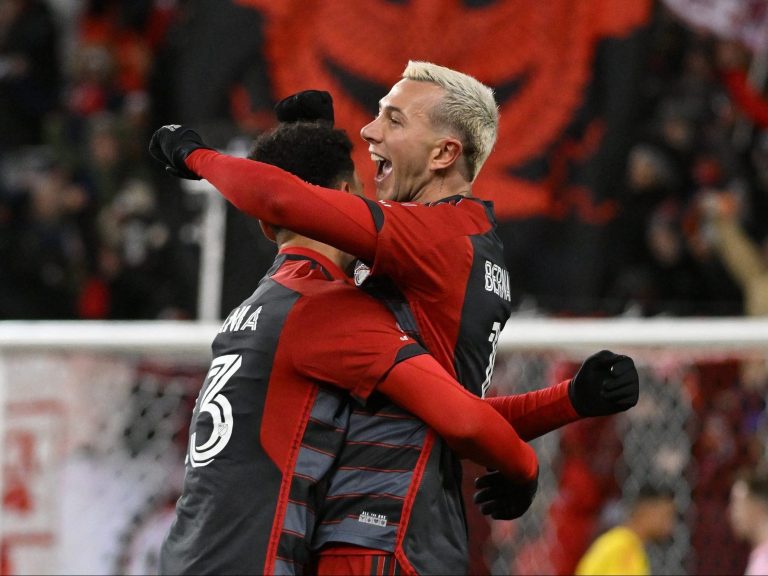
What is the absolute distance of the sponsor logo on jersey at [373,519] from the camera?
274 cm

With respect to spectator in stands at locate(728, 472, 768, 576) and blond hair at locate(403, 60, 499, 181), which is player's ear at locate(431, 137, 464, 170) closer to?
blond hair at locate(403, 60, 499, 181)

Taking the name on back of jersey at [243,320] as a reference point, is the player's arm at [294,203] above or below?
above

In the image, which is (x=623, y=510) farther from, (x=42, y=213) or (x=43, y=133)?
(x=43, y=133)

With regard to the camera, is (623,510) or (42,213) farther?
(42,213)

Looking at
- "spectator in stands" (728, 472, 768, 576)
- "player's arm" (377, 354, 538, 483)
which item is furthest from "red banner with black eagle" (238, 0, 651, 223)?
"player's arm" (377, 354, 538, 483)

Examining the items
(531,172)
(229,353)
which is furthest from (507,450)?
(531,172)

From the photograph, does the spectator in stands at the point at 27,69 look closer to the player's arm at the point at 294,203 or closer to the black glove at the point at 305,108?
the black glove at the point at 305,108

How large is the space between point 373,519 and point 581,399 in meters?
0.52

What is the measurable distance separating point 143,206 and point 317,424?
A: 506 cm

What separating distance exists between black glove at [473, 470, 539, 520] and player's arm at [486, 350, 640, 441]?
5.1 inches

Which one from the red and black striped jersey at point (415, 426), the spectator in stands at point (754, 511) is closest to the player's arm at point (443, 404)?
the red and black striped jersey at point (415, 426)

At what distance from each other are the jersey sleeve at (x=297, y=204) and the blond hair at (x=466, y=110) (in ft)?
1.22

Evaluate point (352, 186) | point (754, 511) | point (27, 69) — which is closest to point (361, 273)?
point (352, 186)

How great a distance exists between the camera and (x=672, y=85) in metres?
7.82
